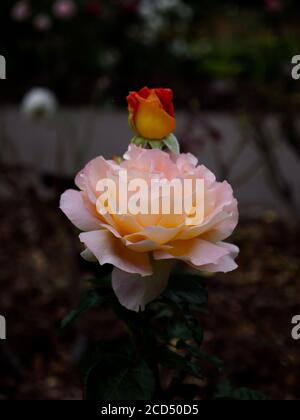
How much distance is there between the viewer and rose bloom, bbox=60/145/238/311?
0.95 metres

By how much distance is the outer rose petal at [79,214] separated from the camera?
3.25 ft

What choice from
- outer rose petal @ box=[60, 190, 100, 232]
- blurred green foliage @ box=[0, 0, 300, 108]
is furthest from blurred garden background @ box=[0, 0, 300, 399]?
outer rose petal @ box=[60, 190, 100, 232]

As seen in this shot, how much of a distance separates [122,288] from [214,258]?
5.1 inches

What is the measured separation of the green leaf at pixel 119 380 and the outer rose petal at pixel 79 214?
0.73 ft

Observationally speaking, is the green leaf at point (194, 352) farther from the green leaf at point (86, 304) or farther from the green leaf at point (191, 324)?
→ the green leaf at point (86, 304)

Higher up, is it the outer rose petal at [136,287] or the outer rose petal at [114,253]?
the outer rose petal at [114,253]

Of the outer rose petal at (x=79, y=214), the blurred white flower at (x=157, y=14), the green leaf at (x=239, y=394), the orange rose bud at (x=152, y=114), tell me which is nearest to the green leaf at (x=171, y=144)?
the orange rose bud at (x=152, y=114)

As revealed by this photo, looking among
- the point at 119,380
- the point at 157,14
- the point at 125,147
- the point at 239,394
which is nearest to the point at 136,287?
the point at 119,380

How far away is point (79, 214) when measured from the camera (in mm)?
997

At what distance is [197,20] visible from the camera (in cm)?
1010

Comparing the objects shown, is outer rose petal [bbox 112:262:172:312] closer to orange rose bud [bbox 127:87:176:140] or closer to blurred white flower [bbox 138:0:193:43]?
orange rose bud [bbox 127:87:176:140]

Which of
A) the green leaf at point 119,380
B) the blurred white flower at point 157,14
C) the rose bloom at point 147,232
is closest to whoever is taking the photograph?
the rose bloom at point 147,232

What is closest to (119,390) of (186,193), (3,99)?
(186,193)

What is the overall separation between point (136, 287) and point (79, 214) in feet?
0.40
